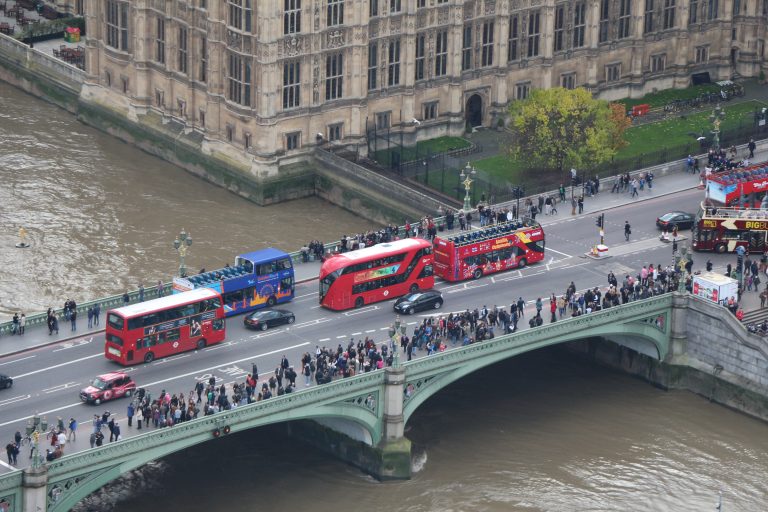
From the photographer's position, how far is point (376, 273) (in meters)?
163

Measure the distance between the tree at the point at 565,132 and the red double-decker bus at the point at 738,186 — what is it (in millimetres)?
12852

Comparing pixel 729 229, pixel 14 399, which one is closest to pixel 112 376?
pixel 14 399

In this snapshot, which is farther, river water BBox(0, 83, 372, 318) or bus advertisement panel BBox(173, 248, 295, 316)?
river water BBox(0, 83, 372, 318)

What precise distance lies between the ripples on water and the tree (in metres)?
31.1

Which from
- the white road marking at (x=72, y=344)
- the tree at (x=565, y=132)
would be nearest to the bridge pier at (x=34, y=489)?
the white road marking at (x=72, y=344)

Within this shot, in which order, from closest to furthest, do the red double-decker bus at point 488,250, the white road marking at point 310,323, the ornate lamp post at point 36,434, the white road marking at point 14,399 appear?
the ornate lamp post at point 36,434
the white road marking at point 14,399
the white road marking at point 310,323
the red double-decker bus at point 488,250

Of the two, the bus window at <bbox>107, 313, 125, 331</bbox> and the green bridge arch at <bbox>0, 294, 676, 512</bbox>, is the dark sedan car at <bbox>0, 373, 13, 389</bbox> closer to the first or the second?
the bus window at <bbox>107, 313, 125, 331</bbox>

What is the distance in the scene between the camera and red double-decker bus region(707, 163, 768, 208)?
179500 millimetres

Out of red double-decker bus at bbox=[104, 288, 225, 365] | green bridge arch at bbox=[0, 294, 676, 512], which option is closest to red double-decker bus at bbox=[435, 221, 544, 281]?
green bridge arch at bbox=[0, 294, 676, 512]

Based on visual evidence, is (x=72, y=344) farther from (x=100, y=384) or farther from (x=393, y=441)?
(x=393, y=441)

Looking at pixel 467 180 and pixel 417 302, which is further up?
pixel 467 180

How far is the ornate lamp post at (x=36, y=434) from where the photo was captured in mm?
132512

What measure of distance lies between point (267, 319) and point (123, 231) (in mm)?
35044

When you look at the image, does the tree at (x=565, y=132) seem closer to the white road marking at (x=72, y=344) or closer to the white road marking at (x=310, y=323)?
the white road marking at (x=310, y=323)
